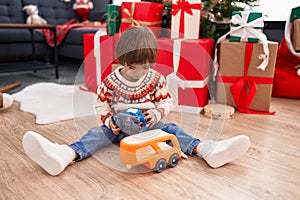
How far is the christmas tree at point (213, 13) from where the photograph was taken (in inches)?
49.0

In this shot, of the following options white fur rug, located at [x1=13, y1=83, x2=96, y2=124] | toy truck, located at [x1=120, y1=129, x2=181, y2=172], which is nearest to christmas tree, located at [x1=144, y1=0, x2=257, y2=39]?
white fur rug, located at [x1=13, y1=83, x2=96, y2=124]

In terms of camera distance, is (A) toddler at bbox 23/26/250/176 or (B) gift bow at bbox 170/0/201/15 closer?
(A) toddler at bbox 23/26/250/176

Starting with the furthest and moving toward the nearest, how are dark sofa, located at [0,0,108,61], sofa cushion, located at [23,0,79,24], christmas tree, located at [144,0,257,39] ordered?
sofa cushion, located at [23,0,79,24] < dark sofa, located at [0,0,108,61] < christmas tree, located at [144,0,257,39]

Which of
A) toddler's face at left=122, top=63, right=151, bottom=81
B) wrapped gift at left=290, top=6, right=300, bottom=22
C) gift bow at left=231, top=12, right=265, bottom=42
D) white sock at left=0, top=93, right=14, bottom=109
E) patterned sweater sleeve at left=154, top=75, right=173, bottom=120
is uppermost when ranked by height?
wrapped gift at left=290, top=6, right=300, bottom=22

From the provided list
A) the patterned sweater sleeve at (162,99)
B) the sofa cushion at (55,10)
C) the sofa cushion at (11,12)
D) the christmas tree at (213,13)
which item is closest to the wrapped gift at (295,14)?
the christmas tree at (213,13)

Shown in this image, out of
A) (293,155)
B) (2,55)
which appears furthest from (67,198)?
(2,55)

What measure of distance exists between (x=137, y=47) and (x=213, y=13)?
807 millimetres

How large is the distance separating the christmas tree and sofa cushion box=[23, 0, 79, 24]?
1494 millimetres

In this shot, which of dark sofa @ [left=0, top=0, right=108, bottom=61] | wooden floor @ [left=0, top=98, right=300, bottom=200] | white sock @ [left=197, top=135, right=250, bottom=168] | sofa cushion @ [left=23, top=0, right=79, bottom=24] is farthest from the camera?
sofa cushion @ [left=23, top=0, right=79, bottom=24]

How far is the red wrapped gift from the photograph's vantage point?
109 cm

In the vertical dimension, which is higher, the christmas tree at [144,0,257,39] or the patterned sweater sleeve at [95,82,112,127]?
the christmas tree at [144,0,257,39]

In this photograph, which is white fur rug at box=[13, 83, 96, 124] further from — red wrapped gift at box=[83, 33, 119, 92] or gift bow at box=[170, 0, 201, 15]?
gift bow at box=[170, 0, 201, 15]

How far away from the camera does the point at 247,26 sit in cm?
111

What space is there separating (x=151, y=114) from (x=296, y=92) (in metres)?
1.02
